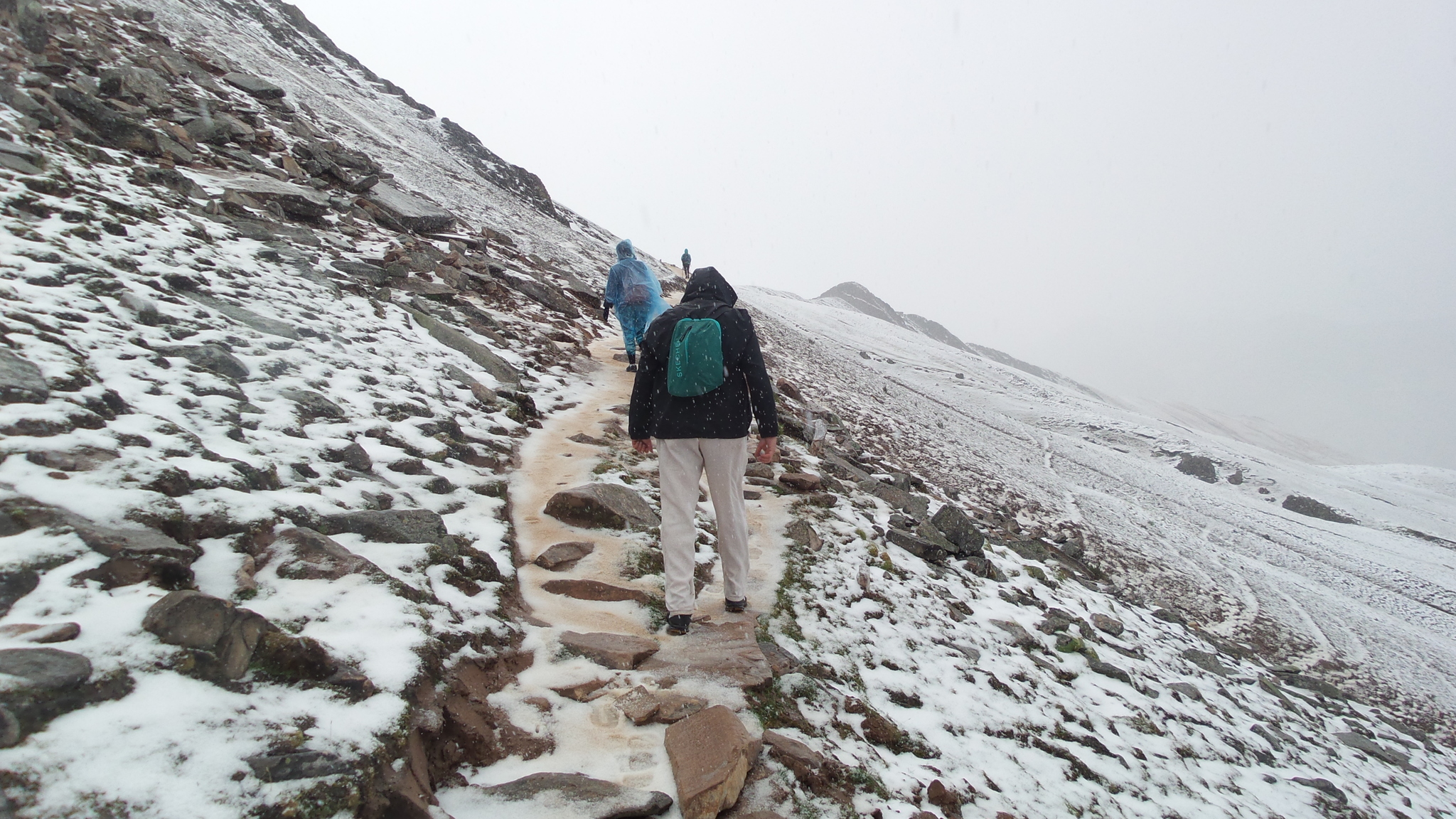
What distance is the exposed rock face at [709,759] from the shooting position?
2.98 meters

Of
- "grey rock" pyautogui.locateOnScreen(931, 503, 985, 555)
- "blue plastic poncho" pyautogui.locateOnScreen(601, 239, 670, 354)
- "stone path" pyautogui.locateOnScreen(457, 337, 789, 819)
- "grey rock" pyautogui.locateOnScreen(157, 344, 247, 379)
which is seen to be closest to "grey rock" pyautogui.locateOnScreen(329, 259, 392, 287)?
"blue plastic poncho" pyautogui.locateOnScreen(601, 239, 670, 354)

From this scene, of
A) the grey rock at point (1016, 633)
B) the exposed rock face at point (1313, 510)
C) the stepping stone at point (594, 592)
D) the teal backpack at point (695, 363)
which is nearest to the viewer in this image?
the teal backpack at point (695, 363)

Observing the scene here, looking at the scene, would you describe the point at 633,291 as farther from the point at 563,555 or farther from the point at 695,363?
the point at 695,363

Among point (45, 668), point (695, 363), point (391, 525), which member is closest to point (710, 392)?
point (695, 363)

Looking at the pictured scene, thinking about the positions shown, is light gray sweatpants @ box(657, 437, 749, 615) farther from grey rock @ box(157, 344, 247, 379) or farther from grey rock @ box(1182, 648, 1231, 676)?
grey rock @ box(1182, 648, 1231, 676)

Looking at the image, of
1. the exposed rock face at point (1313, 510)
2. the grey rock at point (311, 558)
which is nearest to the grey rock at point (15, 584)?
the grey rock at point (311, 558)

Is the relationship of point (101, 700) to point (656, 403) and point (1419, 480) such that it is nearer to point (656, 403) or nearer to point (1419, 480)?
point (656, 403)

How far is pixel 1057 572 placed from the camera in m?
9.40

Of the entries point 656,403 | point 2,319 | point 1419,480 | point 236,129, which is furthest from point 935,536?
point 1419,480

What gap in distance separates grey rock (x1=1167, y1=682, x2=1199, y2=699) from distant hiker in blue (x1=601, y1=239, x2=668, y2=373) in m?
8.30

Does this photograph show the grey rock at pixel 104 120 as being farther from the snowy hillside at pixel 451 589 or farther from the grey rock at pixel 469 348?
the grey rock at pixel 469 348

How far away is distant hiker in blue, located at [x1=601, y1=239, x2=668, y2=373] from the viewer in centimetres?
1032

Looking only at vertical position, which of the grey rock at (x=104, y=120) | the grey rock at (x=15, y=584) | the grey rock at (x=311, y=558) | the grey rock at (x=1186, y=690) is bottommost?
the grey rock at (x=311, y=558)

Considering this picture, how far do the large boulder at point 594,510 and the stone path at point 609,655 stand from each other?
0.09 metres
